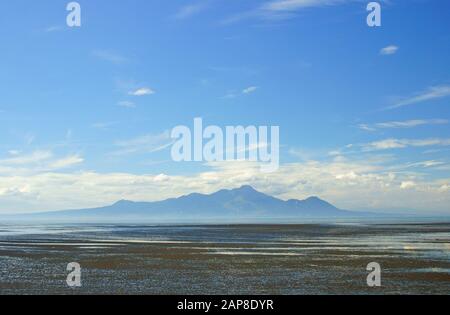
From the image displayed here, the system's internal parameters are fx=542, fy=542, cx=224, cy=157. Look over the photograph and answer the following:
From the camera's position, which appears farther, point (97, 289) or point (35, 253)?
point (35, 253)

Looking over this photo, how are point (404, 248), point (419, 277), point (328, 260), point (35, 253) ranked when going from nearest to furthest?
point (419, 277)
point (328, 260)
point (35, 253)
point (404, 248)

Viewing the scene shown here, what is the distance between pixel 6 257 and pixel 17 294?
59.4 ft

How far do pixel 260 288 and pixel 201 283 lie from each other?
11.8 feet

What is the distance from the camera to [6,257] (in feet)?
144
